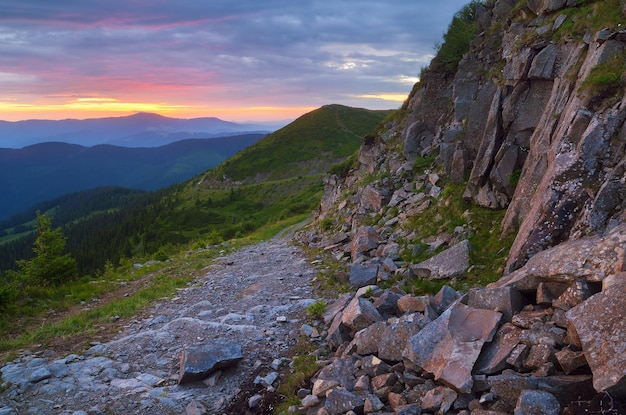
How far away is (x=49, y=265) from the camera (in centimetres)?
2134

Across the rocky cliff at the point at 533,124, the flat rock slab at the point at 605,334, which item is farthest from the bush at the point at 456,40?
the flat rock slab at the point at 605,334

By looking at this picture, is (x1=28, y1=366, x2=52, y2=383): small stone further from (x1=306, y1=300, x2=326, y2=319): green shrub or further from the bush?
the bush

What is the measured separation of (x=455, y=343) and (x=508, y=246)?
7.02m

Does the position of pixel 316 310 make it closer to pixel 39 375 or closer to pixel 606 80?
pixel 39 375

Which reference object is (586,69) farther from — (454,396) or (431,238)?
(454,396)

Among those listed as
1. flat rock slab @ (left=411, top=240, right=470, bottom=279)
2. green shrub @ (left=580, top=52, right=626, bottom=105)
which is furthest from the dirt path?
green shrub @ (left=580, top=52, right=626, bottom=105)

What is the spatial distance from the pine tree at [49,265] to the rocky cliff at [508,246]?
1472 centimetres

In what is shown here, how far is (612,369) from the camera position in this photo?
578 cm

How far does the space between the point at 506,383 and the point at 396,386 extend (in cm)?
211

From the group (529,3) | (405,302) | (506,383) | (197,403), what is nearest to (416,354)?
(506,383)

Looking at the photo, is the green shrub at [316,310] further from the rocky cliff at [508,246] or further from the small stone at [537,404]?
the small stone at [537,404]

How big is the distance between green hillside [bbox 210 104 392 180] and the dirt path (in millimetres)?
131710

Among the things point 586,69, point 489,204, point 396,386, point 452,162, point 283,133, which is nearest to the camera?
point 396,386

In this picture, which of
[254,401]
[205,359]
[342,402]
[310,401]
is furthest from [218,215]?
[342,402]
